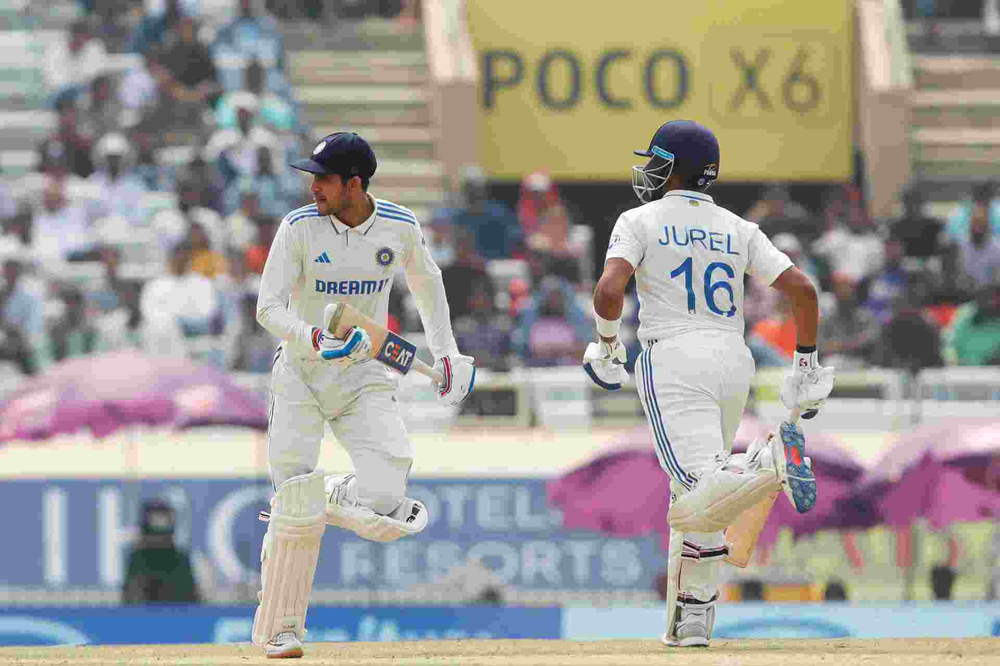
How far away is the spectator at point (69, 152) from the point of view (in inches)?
707

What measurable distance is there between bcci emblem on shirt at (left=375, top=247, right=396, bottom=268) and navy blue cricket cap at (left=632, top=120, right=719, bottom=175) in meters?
1.15

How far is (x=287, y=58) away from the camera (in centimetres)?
2073

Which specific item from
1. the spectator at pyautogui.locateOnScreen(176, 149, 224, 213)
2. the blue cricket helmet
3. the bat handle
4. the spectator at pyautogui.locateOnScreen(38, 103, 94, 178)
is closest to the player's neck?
the bat handle

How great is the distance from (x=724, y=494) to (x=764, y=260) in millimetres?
1045

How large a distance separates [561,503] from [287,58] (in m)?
8.42

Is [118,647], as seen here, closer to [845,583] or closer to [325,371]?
[325,371]

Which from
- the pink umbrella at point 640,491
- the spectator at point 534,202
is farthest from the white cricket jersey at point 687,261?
the spectator at point 534,202

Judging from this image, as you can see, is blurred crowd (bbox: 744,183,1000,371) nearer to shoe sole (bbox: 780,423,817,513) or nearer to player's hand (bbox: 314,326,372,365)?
shoe sole (bbox: 780,423,817,513)

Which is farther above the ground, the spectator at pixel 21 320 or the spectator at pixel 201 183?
the spectator at pixel 201 183

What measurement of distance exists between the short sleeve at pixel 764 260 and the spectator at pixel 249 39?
11637 millimetres

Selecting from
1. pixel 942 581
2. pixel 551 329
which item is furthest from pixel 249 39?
pixel 942 581

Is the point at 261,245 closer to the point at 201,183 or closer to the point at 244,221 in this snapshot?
the point at 244,221

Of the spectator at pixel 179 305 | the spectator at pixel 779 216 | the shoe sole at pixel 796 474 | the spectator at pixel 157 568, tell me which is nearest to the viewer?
the shoe sole at pixel 796 474

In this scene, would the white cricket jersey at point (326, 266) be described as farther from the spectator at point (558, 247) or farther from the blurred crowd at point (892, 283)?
the spectator at point (558, 247)
